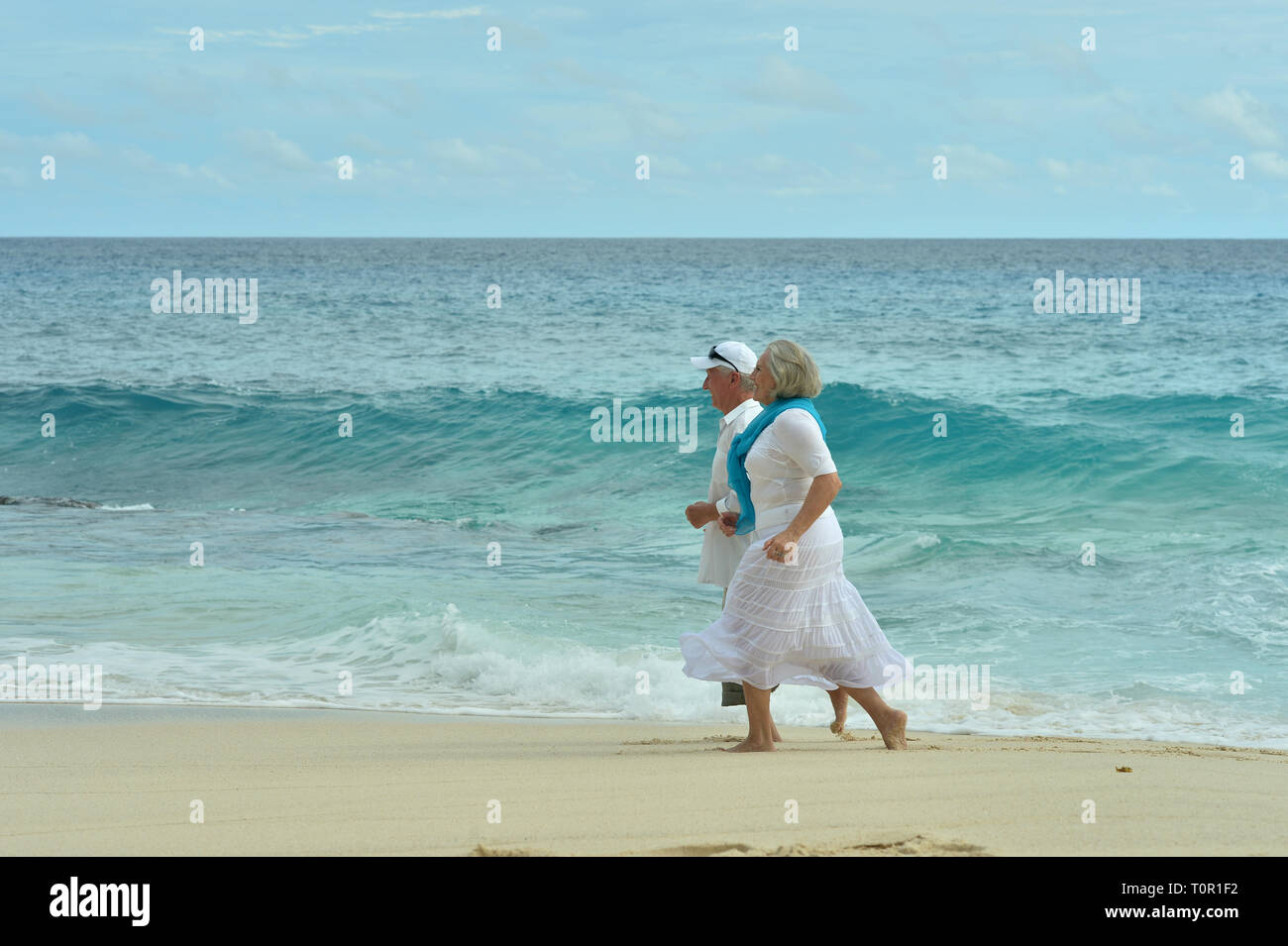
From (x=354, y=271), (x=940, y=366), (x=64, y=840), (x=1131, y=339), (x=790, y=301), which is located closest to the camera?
(x=64, y=840)

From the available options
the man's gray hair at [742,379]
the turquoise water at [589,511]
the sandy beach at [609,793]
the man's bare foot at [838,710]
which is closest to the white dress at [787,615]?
the sandy beach at [609,793]

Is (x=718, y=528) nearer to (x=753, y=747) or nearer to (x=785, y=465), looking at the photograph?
(x=785, y=465)

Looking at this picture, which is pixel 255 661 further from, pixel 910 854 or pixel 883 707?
pixel 910 854

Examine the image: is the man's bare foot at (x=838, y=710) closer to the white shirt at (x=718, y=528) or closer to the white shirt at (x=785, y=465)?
the white shirt at (x=718, y=528)

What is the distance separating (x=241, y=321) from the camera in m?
35.4

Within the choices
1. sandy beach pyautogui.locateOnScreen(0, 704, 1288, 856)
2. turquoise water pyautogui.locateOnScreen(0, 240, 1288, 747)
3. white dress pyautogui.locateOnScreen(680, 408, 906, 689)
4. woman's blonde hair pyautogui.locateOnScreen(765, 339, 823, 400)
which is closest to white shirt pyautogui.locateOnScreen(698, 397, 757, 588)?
white dress pyautogui.locateOnScreen(680, 408, 906, 689)

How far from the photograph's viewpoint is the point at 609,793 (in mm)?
4406

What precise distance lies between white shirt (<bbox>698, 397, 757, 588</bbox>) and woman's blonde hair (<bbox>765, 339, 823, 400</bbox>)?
418 millimetres

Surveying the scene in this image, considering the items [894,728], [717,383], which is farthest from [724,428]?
[894,728]

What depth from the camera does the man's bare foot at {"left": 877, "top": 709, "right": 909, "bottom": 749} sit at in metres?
5.18

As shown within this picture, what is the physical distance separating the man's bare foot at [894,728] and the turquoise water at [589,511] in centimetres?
135

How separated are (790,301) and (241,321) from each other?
18.6m

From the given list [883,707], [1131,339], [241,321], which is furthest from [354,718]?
[241,321]

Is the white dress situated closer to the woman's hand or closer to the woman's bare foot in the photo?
the woman's hand
